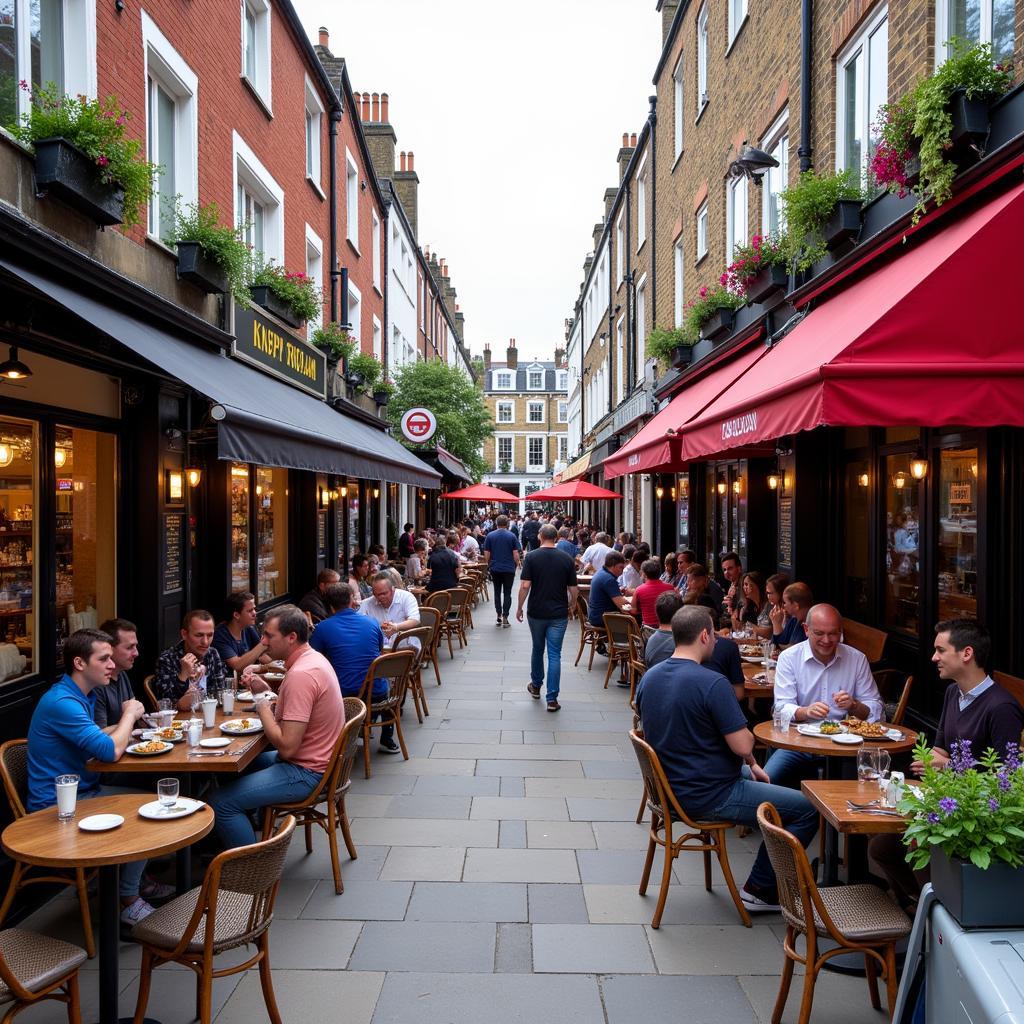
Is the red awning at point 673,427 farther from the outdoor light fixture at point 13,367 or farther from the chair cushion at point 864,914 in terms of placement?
the outdoor light fixture at point 13,367

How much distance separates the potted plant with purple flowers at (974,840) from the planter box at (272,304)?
921 cm

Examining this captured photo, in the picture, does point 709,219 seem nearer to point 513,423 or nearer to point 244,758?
point 244,758

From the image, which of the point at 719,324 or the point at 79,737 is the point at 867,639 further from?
the point at 79,737

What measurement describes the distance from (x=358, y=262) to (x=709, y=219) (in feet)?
24.9

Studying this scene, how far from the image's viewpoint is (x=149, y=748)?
4559 millimetres

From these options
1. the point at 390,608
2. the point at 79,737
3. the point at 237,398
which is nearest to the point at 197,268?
the point at 237,398

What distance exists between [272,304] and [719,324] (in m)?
5.92

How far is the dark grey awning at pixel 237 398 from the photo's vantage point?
5.34 meters

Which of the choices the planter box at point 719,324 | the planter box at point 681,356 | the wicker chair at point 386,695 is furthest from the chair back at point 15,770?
the planter box at point 681,356

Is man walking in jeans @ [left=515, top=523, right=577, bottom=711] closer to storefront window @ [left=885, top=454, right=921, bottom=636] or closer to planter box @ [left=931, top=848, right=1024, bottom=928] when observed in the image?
storefront window @ [left=885, top=454, right=921, bottom=636]

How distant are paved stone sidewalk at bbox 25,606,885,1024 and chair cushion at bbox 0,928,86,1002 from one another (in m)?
0.57

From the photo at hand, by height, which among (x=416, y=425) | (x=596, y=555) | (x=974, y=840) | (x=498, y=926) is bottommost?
(x=498, y=926)

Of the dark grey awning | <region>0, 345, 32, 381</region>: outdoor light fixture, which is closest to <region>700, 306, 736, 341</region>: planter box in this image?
the dark grey awning

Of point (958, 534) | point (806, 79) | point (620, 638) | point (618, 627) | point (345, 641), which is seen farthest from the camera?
point (620, 638)
